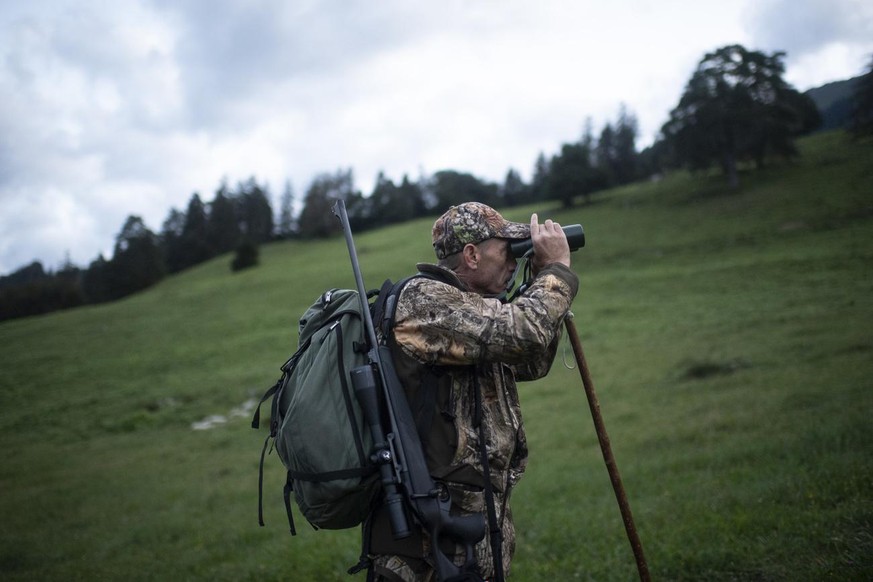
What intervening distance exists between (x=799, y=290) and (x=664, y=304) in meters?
5.06

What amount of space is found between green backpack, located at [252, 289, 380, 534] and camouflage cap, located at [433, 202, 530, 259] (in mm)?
611

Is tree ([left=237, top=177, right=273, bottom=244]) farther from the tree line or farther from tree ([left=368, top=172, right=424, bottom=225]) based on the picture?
tree ([left=368, top=172, right=424, bottom=225])

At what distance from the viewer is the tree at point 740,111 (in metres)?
50.7

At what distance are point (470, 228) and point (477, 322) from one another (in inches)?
23.8

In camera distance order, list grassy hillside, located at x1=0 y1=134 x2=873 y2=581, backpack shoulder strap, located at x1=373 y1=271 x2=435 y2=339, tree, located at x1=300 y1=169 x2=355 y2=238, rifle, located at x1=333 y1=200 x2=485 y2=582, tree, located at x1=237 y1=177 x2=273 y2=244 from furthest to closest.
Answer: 1. tree, located at x1=237 y1=177 x2=273 y2=244
2. tree, located at x1=300 y1=169 x2=355 y2=238
3. grassy hillside, located at x1=0 y1=134 x2=873 y2=581
4. backpack shoulder strap, located at x1=373 y1=271 x2=435 y2=339
5. rifle, located at x1=333 y1=200 x2=485 y2=582

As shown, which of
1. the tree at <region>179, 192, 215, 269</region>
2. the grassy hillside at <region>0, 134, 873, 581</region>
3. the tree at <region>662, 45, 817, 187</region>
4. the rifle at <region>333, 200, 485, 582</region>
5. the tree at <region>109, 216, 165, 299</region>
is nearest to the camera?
the rifle at <region>333, 200, 485, 582</region>

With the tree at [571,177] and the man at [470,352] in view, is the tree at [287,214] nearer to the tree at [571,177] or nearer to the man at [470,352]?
the tree at [571,177]

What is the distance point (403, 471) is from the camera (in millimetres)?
2832

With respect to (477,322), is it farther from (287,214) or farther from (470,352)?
(287,214)

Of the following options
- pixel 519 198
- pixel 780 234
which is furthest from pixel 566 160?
pixel 780 234

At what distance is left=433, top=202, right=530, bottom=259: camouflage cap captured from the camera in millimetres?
3240

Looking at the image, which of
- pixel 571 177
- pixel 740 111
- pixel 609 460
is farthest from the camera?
pixel 571 177

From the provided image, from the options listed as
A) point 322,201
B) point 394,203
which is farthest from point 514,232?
point 322,201

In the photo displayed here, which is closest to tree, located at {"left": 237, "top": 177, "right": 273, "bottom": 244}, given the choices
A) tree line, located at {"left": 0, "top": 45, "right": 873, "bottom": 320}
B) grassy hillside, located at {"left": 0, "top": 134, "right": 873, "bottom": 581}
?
tree line, located at {"left": 0, "top": 45, "right": 873, "bottom": 320}
